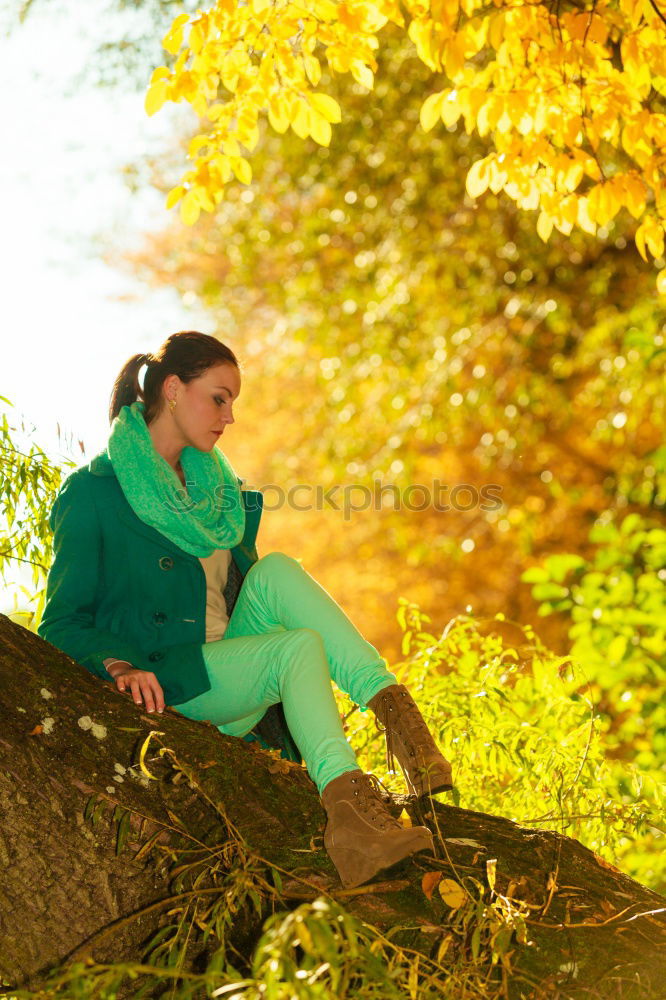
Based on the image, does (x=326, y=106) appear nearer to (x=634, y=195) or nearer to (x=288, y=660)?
(x=634, y=195)

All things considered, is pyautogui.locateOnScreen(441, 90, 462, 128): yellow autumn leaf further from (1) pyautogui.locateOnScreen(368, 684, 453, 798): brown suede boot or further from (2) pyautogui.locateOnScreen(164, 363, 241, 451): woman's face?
(1) pyautogui.locateOnScreen(368, 684, 453, 798): brown suede boot

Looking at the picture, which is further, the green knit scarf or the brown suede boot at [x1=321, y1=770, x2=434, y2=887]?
the green knit scarf

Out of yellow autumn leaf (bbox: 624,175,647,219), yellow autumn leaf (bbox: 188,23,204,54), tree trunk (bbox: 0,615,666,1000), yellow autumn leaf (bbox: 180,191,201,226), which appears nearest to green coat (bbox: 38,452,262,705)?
tree trunk (bbox: 0,615,666,1000)

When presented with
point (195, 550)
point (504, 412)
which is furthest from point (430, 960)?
point (504, 412)

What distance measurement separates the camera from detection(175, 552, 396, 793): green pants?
170 centimetres

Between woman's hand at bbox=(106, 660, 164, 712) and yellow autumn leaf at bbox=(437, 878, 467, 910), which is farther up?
woman's hand at bbox=(106, 660, 164, 712)

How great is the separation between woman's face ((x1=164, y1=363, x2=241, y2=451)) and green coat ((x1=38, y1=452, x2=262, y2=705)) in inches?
9.1

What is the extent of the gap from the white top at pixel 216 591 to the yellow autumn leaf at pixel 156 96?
3.81ft

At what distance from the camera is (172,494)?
203 centimetres

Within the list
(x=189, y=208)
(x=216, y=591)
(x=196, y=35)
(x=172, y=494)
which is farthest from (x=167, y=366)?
(x=196, y=35)

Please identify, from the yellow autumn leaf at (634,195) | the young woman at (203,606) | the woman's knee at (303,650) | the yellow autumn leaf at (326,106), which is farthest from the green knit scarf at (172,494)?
the yellow autumn leaf at (634,195)

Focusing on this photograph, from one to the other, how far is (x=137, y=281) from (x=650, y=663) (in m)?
8.64

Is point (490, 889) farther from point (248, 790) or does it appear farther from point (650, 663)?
point (650, 663)

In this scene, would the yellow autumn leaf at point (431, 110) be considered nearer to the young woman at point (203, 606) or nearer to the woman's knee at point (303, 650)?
the young woman at point (203, 606)
